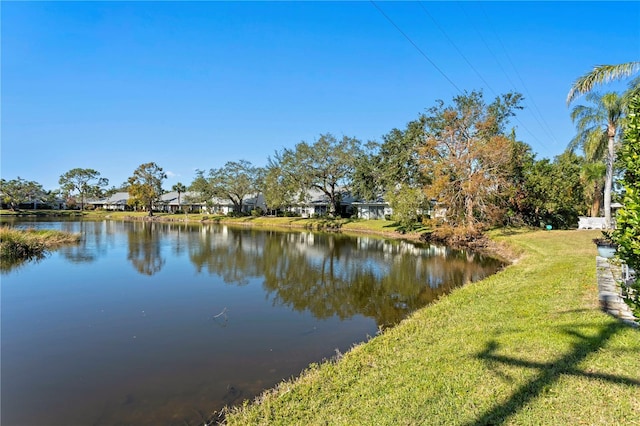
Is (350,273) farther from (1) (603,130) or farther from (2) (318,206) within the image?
(2) (318,206)

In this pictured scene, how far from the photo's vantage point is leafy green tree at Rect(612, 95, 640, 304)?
125 inches

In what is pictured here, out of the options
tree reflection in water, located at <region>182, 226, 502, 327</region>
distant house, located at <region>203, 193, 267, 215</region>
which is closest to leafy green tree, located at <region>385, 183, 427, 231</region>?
tree reflection in water, located at <region>182, 226, 502, 327</region>

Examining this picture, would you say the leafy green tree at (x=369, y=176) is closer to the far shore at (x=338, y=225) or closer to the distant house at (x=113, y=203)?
the far shore at (x=338, y=225)

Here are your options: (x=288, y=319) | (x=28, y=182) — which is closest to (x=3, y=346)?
(x=288, y=319)

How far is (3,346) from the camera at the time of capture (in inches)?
303

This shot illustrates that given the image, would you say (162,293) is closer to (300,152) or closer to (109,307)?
(109,307)

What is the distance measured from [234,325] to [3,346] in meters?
4.83

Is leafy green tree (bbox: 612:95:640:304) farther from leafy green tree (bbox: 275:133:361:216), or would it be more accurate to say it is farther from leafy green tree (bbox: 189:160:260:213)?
leafy green tree (bbox: 189:160:260:213)

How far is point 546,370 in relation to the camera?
4.51 metres

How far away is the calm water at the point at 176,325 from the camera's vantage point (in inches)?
224

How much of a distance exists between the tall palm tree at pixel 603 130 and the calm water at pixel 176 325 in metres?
7.65

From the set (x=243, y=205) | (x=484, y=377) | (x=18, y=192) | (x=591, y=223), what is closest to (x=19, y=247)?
(x=484, y=377)

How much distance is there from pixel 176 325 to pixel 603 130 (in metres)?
24.3

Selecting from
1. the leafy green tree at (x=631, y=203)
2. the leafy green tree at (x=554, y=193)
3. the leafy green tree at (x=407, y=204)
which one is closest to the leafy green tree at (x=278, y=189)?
the leafy green tree at (x=407, y=204)
